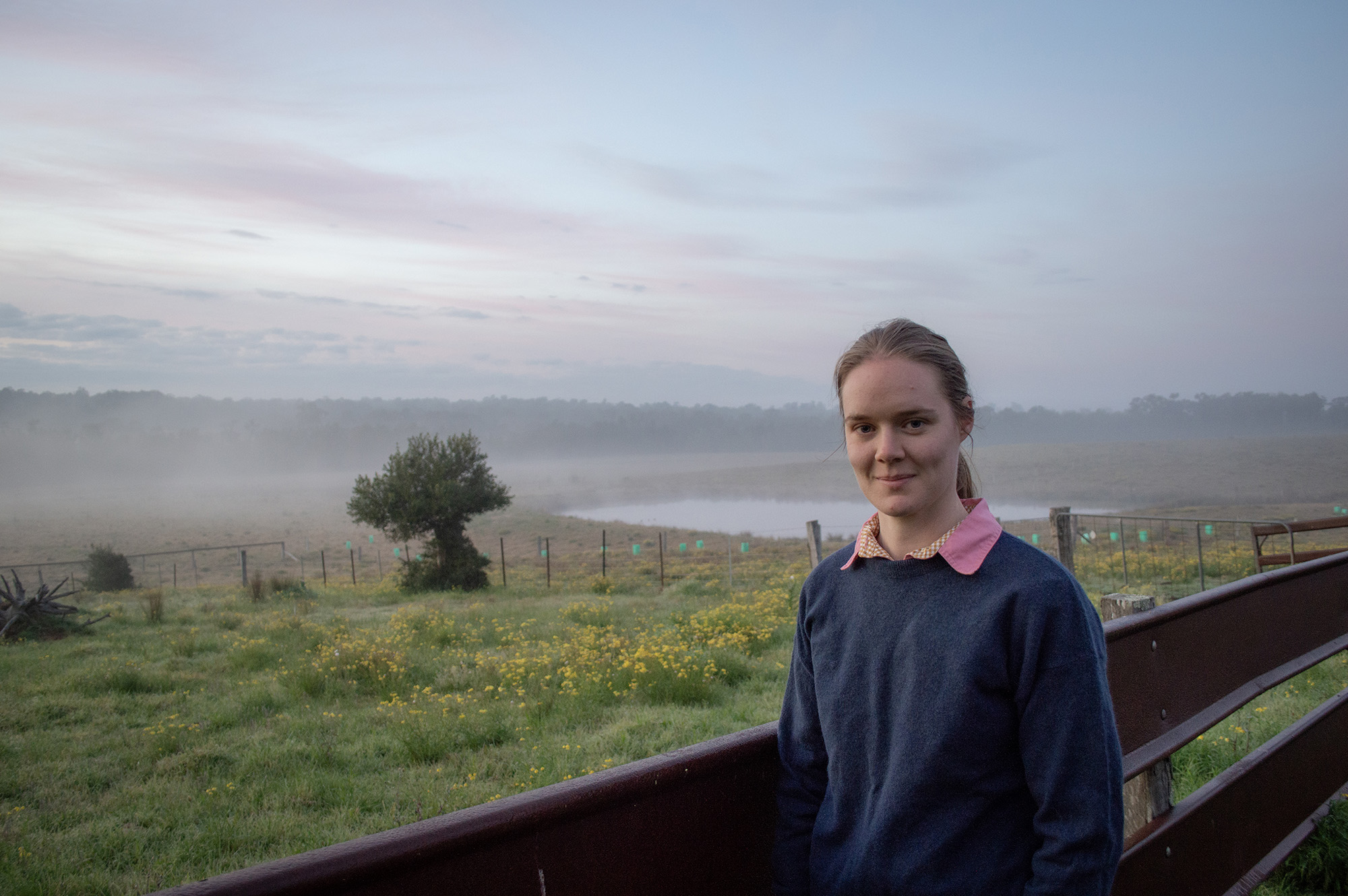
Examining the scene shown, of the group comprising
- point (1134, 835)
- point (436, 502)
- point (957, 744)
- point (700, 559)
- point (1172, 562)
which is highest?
point (957, 744)

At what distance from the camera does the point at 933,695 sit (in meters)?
1.30

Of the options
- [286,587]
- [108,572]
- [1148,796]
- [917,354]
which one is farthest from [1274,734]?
[108,572]

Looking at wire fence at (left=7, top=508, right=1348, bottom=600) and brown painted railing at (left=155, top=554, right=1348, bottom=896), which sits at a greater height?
brown painted railing at (left=155, top=554, right=1348, bottom=896)

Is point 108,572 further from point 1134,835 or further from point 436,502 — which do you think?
point 1134,835

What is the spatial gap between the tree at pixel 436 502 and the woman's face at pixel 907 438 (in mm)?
22406

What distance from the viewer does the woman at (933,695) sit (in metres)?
1.22

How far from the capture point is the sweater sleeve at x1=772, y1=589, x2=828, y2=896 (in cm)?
142

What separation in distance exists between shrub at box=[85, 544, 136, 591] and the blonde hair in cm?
3131

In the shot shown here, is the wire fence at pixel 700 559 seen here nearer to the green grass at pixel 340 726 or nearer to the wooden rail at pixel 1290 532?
the wooden rail at pixel 1290 532

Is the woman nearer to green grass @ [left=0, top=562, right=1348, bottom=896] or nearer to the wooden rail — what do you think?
green grass @ [left=0, top=562, right=1348, bottom=896]

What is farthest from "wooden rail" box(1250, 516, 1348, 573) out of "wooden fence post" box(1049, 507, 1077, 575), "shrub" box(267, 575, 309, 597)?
"shrub" box(267, 575, 309, 597)

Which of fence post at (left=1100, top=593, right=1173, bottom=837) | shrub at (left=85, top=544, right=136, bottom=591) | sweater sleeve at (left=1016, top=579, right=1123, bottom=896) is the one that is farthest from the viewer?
shrub at (left=85, top=544, right=136, bottom=591)

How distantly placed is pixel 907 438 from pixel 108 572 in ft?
107

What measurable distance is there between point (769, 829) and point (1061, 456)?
120274mm
